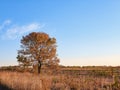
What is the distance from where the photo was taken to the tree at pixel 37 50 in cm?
5247

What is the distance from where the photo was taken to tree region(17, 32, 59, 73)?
172ft

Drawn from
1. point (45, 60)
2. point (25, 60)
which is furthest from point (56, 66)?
point (25, 60)

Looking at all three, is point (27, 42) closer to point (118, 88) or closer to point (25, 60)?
point (25, 60)

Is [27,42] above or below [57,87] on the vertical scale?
above

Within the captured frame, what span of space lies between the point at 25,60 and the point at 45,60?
343 cm

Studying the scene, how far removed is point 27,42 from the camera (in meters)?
52.8

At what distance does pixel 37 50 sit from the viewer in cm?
5256

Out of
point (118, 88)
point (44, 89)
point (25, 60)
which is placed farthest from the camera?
point (25, 60)

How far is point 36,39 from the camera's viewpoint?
172 ft

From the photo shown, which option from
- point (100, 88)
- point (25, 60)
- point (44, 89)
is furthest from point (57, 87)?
point (25, 60)

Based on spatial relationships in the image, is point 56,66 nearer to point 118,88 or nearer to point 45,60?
point 45,60

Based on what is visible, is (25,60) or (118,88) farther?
(25,60)

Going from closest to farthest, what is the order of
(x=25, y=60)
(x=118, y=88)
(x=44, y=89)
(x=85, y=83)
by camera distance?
(x=118, y=88) → (x=44, y=89) → (x=85, y=83) → (x=25, y=60)

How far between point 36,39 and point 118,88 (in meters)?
38.7
